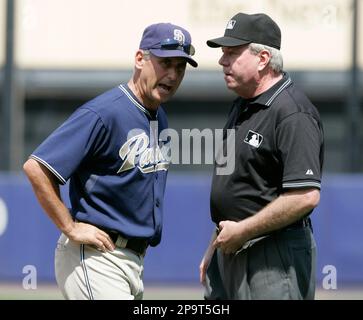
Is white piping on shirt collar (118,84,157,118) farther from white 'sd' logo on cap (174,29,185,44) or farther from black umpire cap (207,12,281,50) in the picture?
black umpire cap (207,12,281,50)

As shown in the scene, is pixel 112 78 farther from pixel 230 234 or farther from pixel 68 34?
pixel 230 234

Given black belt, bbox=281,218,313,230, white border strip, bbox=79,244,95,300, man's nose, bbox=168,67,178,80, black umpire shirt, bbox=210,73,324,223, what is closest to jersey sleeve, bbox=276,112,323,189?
black umpire shirt, bbox=210,73,324,223

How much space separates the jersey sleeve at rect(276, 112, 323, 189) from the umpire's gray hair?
365 mm

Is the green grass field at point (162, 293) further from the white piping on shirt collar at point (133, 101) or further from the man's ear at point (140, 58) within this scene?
the man's ear at point (140, 58)

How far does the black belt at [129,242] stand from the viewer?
4.69m

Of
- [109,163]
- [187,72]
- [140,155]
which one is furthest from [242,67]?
[187,72]

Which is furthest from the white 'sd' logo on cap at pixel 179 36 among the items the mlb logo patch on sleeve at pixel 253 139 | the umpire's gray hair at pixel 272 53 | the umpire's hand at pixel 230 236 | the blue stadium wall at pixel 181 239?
the blue stadium wall at pixel 181 239

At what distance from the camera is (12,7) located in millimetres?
12820

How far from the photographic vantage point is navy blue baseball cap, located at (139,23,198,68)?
15.4 feet

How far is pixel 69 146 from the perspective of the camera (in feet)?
14.8

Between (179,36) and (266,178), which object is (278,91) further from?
(179,36)

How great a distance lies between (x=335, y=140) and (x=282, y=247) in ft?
40.2

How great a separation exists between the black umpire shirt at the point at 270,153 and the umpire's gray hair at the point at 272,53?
0.08 m
